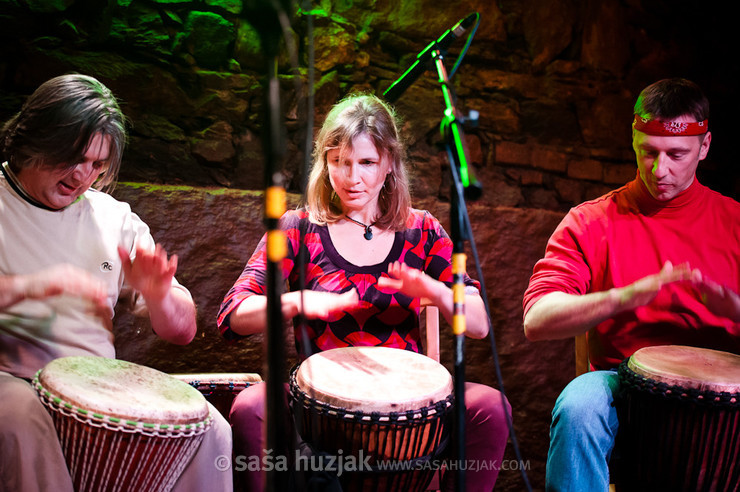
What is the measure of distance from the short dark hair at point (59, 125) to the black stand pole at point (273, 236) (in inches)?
41.6

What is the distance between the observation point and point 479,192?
4.64 feet

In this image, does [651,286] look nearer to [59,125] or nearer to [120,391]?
[120,391]

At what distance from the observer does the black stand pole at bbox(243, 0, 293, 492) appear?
1.13m

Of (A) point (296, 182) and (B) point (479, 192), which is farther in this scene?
(A) point (296, 182)

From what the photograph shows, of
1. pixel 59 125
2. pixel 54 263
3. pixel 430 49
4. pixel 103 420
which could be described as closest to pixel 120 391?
pixel 103 420

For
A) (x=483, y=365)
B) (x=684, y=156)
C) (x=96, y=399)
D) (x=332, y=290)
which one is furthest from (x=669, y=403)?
(x=96, y=399)

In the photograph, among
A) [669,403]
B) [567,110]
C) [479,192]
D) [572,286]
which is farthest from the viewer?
[567,110]

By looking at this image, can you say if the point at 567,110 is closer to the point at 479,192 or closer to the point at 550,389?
the point at 550,389

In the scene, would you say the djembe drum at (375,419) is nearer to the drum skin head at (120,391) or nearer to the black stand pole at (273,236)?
the drum skin head at (120,391)

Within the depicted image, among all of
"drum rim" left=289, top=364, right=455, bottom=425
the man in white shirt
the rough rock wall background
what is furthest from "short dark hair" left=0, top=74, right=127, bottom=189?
"drum rim" left=289, top=364, right=455, bottom=425

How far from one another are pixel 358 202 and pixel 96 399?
1.22 meters

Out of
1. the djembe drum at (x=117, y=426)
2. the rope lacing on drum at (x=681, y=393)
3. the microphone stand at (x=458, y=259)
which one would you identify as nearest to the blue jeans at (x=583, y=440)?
the rope lacing on drum at (x=681, y=393)

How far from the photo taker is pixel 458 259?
153cm

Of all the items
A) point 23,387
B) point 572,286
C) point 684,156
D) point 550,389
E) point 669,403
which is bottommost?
point 550,389
